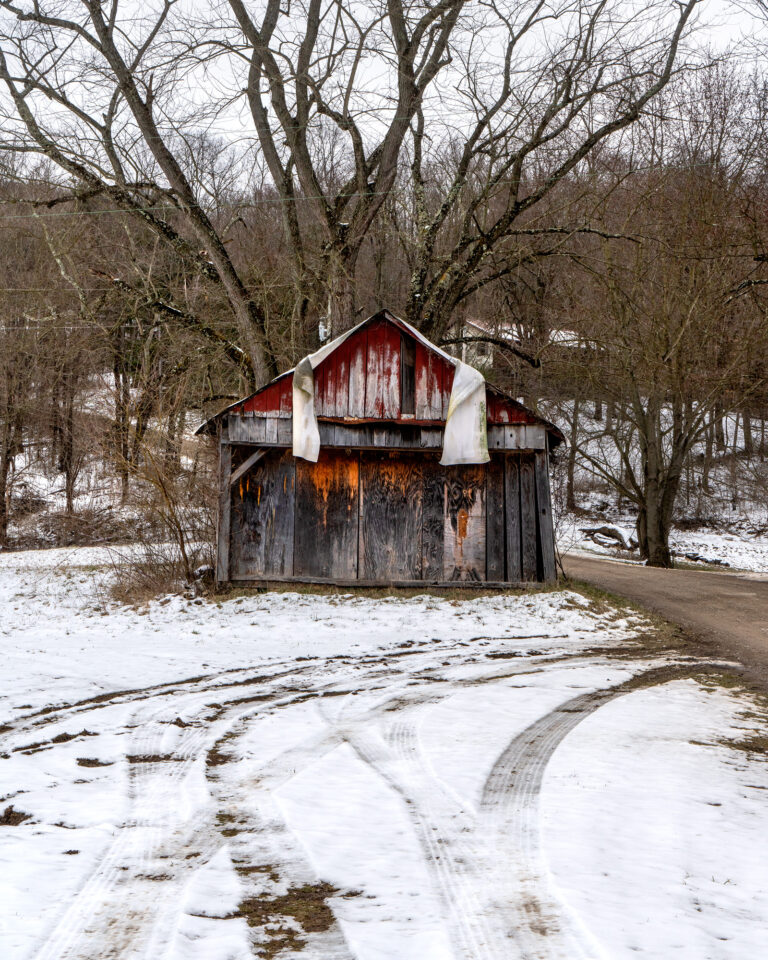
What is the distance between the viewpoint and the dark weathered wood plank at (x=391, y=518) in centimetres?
1479

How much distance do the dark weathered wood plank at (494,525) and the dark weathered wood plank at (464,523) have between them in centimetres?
9

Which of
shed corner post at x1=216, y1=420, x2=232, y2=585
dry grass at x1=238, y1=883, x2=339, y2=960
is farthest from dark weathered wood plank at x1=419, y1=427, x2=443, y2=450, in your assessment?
dry grass at x1=238, y1=883, x2=339, y2=960

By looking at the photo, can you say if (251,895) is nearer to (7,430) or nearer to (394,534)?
(394,534)

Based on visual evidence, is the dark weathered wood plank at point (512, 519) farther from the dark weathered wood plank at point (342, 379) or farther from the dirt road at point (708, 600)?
the dark weathered wood plank at point (342, 379)

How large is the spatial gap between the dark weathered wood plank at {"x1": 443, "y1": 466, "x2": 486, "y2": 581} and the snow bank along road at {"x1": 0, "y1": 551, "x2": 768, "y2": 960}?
477 cm

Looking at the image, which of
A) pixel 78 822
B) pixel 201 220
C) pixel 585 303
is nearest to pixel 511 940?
pixel 78 822

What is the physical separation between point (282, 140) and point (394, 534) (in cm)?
909

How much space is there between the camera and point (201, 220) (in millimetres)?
16578

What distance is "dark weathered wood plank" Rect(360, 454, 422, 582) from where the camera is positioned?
48.5 feet

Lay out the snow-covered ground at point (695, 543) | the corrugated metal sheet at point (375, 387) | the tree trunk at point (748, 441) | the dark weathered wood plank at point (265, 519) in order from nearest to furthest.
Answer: the corrugated metal sheet at point (375, 387) → the dark weathered wood plank at point (265, 519) → the snow-covered ground at point (695, 543) → the tree trunk at point (748, 441)

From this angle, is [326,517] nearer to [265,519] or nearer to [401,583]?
[265,519]

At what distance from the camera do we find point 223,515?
14406mm

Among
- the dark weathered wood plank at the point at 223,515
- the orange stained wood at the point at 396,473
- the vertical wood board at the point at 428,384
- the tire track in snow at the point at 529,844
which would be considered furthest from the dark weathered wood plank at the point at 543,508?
the tire track in snow at the point at 529,844

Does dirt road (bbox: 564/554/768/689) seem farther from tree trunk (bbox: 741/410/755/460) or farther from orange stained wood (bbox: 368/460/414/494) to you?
tree trunk (bbox: 741/410/755/460)
